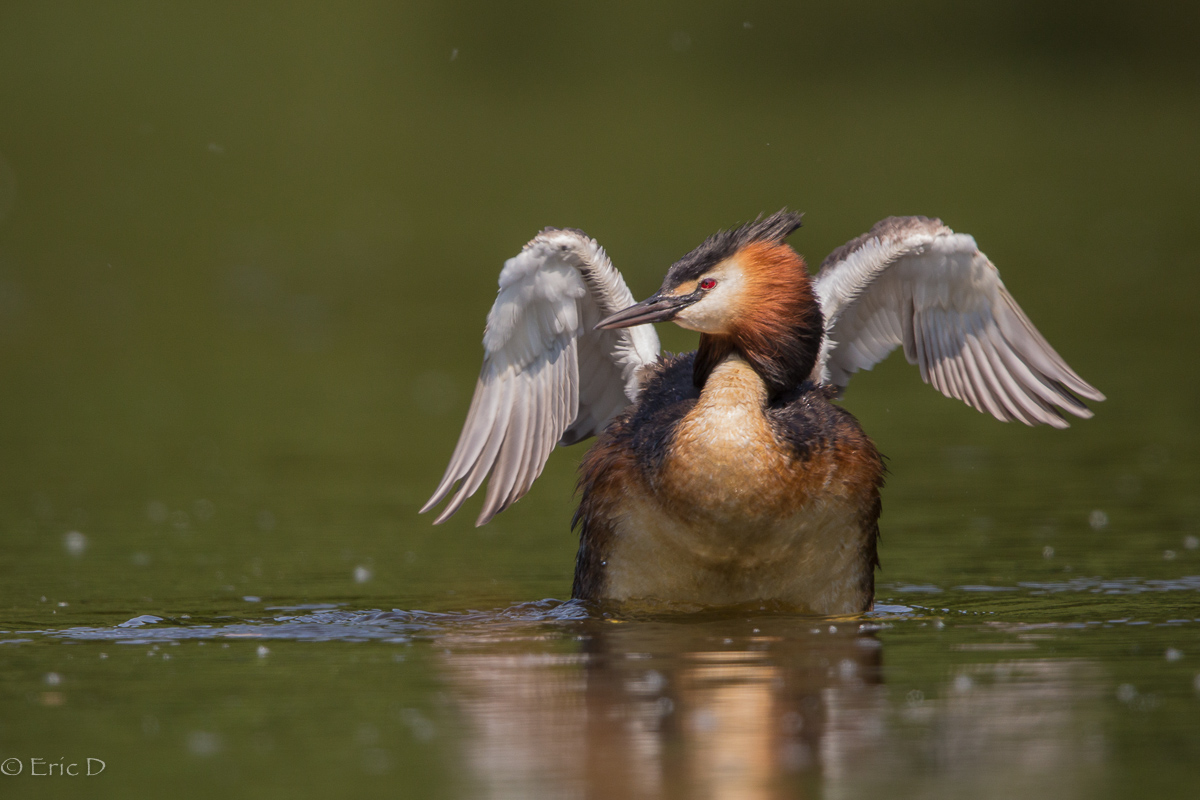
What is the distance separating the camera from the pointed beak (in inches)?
337

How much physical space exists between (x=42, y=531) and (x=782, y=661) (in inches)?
220

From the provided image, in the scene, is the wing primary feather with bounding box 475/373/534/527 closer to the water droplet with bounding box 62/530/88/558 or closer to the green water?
the green water

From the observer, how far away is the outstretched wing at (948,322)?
926 cm

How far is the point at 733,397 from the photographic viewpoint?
850 cm

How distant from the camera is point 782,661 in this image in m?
7.31

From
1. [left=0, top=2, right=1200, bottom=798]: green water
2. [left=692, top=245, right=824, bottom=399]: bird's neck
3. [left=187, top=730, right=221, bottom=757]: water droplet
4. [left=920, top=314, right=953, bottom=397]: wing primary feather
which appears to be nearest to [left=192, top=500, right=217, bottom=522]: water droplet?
[left=0, top=2, right=1200, bottom=798]: green water

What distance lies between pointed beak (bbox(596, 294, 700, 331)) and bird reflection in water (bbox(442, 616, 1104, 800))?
1.52 metres

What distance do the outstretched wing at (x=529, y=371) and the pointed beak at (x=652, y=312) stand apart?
0.37 m

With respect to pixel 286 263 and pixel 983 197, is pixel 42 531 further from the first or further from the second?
pixel 983 197

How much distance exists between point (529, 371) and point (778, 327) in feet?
4.32

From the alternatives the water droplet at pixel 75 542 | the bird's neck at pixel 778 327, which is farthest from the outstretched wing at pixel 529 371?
the water droplet at pixel 75 542

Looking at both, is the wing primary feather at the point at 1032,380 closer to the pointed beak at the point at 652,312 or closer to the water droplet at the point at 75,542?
the pointed beak at the point at 652,312

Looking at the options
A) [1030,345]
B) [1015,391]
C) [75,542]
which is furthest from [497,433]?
[75,542]

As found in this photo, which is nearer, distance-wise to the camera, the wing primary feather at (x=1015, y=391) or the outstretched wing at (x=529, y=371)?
the outstretched wing at (x=529, y=371)
